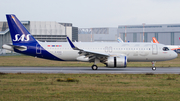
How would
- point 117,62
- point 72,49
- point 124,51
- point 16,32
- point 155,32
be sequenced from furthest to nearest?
point 155,32 < point 16,32 < point 72,49 < point 124,51 < point 117,62

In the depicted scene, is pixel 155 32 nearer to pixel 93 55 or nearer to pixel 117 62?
pixel 93 55

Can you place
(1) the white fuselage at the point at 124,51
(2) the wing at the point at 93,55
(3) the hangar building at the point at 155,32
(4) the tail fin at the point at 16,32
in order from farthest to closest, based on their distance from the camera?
(3) the hangar building at the point at 155,32, (4) the tail fin at the point at 16,32, (1) the white fuselage at the point at 124,51, (2) the wing at the point at 93,55

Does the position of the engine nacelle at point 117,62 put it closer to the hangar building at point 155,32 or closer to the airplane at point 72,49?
the airplane at point 72,49

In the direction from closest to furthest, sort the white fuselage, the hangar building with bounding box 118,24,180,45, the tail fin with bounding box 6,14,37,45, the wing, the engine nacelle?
the engine nacelle
the wing
the white fuselage
the tail fin with bounding box 6,14,37,45
the hangar building with bounding box 118,24,180,45

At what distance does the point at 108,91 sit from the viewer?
558 inches

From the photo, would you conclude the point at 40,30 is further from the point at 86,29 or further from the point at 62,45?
the point at 62,45

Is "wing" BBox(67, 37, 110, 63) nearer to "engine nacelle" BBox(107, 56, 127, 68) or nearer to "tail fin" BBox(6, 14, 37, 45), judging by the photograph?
"engine nacelle" BBox(107, 56, 127, 68)

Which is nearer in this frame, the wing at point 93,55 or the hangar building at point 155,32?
the wing at point 93,55

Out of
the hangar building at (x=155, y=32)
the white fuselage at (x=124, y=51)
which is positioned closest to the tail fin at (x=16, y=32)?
the white fuselage at (x=124, y=51)

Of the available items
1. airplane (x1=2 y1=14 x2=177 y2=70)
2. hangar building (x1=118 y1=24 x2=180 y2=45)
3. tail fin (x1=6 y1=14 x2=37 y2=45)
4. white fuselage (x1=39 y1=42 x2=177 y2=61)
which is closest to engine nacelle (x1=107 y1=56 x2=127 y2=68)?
airplane (x1=2 y1=14 x2=177 y2=70)

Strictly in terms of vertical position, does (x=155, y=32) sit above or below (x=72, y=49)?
above

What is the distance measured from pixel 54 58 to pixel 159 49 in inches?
499

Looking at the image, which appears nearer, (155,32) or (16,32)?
(16,32)

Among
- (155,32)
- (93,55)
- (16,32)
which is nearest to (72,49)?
(93,55)
